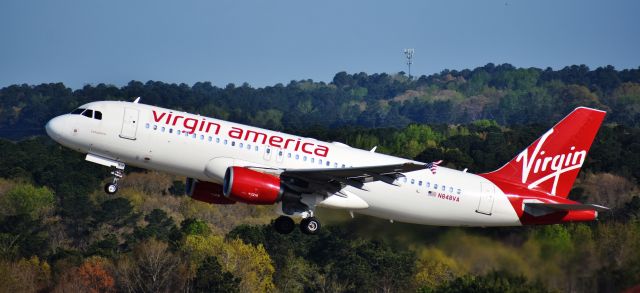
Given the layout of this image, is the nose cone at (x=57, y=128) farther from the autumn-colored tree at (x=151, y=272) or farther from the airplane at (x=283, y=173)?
the autumn-colored tree at (x=151, y=272)

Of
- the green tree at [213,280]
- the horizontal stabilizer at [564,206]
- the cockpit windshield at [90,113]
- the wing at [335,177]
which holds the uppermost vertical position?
the cockpit windshield at [90,113]

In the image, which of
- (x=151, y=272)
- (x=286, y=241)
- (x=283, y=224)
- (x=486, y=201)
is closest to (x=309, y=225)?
(x=283, y=224)

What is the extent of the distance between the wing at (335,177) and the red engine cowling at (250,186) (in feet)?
3.12

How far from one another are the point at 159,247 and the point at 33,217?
38098 millimetres

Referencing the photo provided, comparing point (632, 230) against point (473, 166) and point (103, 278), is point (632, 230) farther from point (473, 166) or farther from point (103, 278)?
point (473, 166)

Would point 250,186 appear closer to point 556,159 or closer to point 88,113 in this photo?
point 88,113

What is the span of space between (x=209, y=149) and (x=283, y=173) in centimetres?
351

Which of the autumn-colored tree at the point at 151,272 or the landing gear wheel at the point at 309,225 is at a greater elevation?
the landing gear wheel at the point at 309,225

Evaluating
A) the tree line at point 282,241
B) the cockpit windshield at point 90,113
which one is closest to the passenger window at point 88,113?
the cockpit windshield at point 90,113

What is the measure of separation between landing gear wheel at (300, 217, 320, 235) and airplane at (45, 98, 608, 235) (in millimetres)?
60

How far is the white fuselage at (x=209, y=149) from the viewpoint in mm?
52906

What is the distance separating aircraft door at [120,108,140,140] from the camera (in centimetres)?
5300

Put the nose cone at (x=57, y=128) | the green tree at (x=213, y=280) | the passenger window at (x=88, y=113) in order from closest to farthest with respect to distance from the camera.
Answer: the nose cone at (x=57, y=128) → the passenger window at (x=88, y=113) → the green tree at (x=213, y=280)

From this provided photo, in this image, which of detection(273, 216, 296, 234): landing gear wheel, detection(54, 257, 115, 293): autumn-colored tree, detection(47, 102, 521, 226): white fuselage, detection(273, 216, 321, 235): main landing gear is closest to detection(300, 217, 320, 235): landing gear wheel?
detection(273, 216, 321, 235): main landing gear
